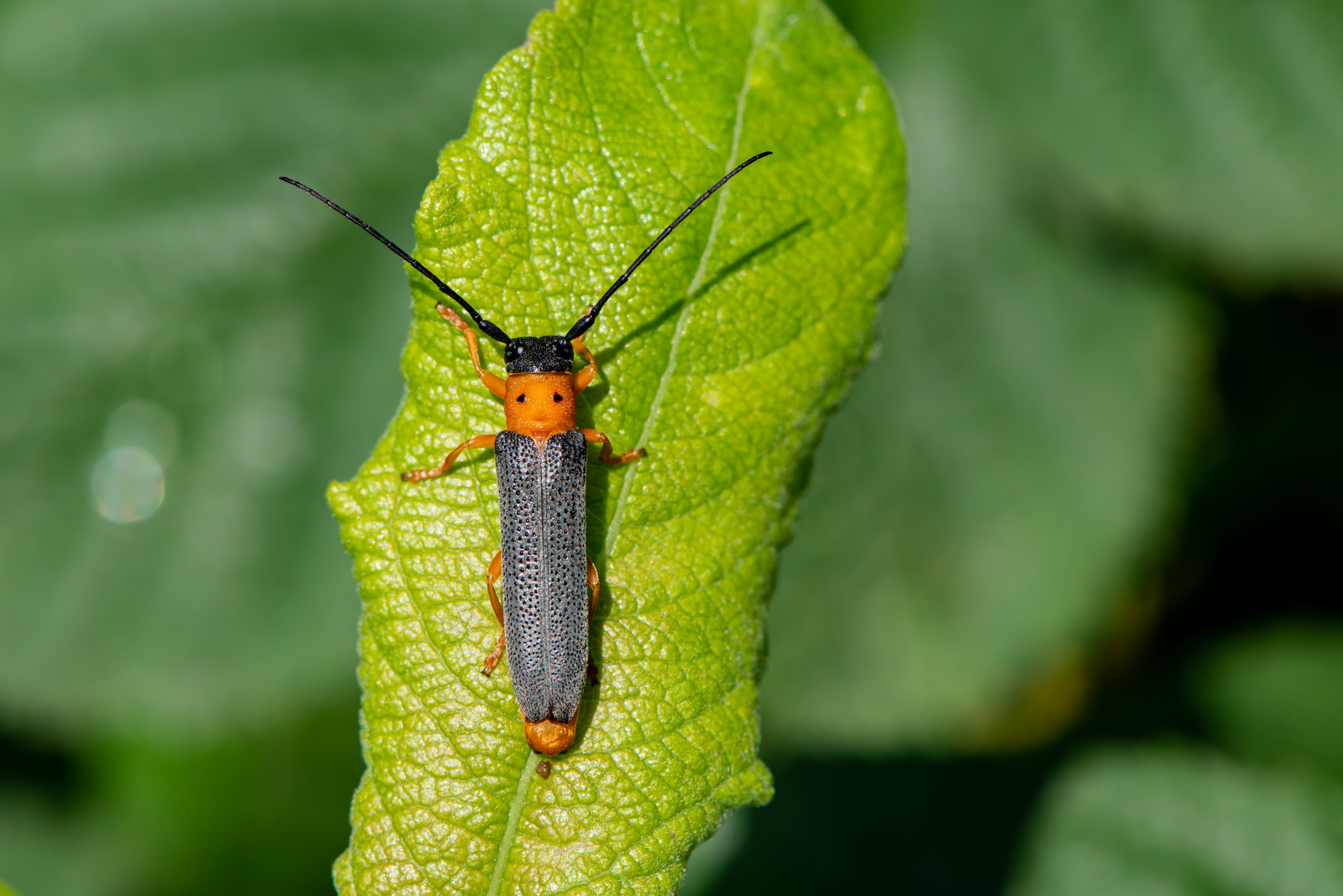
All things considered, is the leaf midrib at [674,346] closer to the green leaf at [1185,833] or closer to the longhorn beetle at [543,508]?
the longhorn beetle at [543,508]

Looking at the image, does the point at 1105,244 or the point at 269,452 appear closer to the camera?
the point at 269,452

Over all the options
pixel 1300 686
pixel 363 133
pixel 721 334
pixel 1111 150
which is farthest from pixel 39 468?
pixel 1300 686

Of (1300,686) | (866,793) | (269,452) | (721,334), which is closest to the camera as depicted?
(721,334)

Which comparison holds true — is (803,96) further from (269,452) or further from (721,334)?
(269,452)

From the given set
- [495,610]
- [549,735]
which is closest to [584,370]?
[495,610]

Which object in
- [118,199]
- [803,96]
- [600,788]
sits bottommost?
[600,788]

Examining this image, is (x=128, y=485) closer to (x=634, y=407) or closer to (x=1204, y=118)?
(x=634, y=407)

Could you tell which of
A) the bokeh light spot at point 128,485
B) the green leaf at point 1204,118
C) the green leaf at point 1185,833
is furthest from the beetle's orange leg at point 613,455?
the green leaf at point 1204,118
